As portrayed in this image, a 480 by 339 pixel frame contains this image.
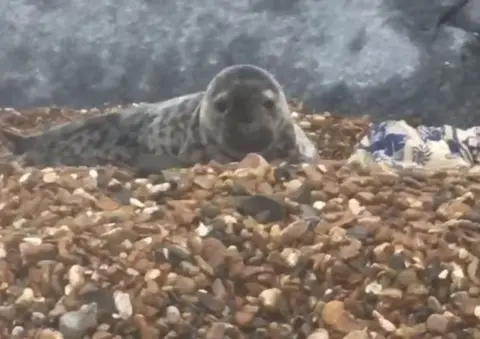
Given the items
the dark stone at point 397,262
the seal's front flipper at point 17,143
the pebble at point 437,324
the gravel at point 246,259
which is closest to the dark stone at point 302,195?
the gravel at point 246,259

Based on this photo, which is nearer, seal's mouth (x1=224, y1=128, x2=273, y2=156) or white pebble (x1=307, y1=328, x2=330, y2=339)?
white pebble (x1=307, y1=328, x2=330, y2=339)

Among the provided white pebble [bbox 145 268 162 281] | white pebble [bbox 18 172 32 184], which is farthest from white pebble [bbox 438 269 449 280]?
white pebble [bbox 18 172 32 184]

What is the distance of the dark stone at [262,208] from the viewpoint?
3.26m

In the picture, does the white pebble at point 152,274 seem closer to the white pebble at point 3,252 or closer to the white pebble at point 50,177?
the white pebble at point 3,252

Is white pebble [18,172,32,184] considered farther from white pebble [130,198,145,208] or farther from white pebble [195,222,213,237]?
white pebble [195,222,213,237]

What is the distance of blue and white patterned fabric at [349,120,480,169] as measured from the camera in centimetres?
485

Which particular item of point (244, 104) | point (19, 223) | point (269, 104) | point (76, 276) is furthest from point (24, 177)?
point (269, 104)

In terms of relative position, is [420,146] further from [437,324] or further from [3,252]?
[3,252]

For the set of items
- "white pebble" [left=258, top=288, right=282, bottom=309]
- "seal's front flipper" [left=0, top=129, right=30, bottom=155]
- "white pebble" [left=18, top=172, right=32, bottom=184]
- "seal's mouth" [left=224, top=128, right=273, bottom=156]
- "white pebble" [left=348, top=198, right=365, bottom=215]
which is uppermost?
"white pebble" [left=348, top=198, right=365, bottom=215]

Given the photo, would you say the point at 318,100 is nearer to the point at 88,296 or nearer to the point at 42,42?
the point at 42,42

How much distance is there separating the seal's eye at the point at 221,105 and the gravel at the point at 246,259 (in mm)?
1085

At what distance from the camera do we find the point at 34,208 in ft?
11.5

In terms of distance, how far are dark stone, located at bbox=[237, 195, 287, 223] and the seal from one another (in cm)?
122

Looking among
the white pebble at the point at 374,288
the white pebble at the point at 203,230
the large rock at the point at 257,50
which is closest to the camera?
the white pebble at the point at 374,288
